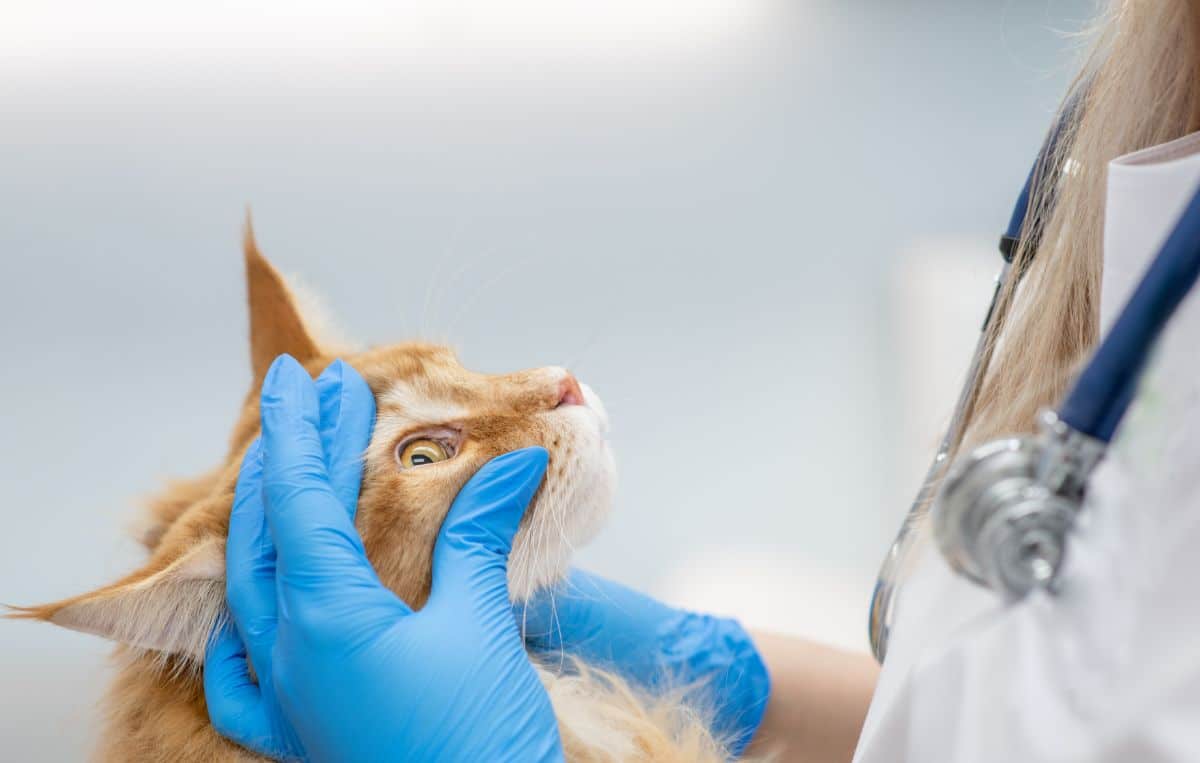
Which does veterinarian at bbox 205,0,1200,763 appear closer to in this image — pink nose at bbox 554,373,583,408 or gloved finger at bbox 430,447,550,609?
gloved finger at bbox 430,447,550,609

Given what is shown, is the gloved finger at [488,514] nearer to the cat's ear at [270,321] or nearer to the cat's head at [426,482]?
the cat's head at [426,482]

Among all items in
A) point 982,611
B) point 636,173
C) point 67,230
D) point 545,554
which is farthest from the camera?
point 636,173

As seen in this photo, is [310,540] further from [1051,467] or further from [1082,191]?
[1082,191]

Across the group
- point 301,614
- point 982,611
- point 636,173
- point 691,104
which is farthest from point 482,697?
point 691,104

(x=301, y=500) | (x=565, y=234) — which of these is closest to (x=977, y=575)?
(x=301, y=500)

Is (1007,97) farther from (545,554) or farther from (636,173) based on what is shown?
(545,554)

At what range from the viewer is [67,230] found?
1728mm

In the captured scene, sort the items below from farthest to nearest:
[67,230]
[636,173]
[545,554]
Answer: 1. [636,173]
2. [67,230]
3. [545,554]

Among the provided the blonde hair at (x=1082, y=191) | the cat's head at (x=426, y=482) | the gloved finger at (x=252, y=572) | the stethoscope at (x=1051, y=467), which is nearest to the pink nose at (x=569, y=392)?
the cat's head at (x=426, y=482)

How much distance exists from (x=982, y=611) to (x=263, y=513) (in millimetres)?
748

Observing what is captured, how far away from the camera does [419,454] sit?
1055 mm

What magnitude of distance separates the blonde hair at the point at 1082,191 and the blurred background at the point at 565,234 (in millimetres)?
816

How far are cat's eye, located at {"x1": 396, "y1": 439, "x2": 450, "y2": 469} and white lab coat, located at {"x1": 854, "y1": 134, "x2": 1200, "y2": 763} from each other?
599 mm

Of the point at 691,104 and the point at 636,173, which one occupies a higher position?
the point at 691,104
